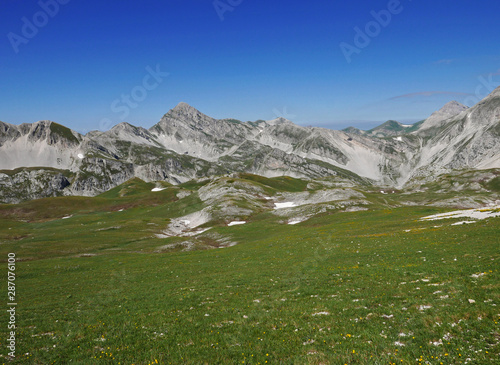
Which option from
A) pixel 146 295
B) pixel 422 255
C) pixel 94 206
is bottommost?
pixel 422 255

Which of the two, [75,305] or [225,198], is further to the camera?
[225,198]

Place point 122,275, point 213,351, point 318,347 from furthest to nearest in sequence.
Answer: point 122,275, point 213,351, point 318,347

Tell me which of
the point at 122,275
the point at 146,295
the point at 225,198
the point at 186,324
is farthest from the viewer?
the point at 225,198

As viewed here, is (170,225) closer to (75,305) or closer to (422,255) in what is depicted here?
(75,305)

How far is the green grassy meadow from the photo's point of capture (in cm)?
1367

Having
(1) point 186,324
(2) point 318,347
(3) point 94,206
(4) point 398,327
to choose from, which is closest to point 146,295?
(1) point 186,324

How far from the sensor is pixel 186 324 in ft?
62.4

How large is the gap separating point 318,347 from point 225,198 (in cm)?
12853

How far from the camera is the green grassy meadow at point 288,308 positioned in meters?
13.7

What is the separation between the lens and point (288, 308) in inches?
794

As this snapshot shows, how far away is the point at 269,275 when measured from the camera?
31.6 meters

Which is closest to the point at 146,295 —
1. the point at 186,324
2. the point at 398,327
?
the point at 186,324

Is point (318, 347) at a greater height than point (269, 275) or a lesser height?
greater

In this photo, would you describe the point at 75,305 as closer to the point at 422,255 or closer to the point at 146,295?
the point at 146,295
